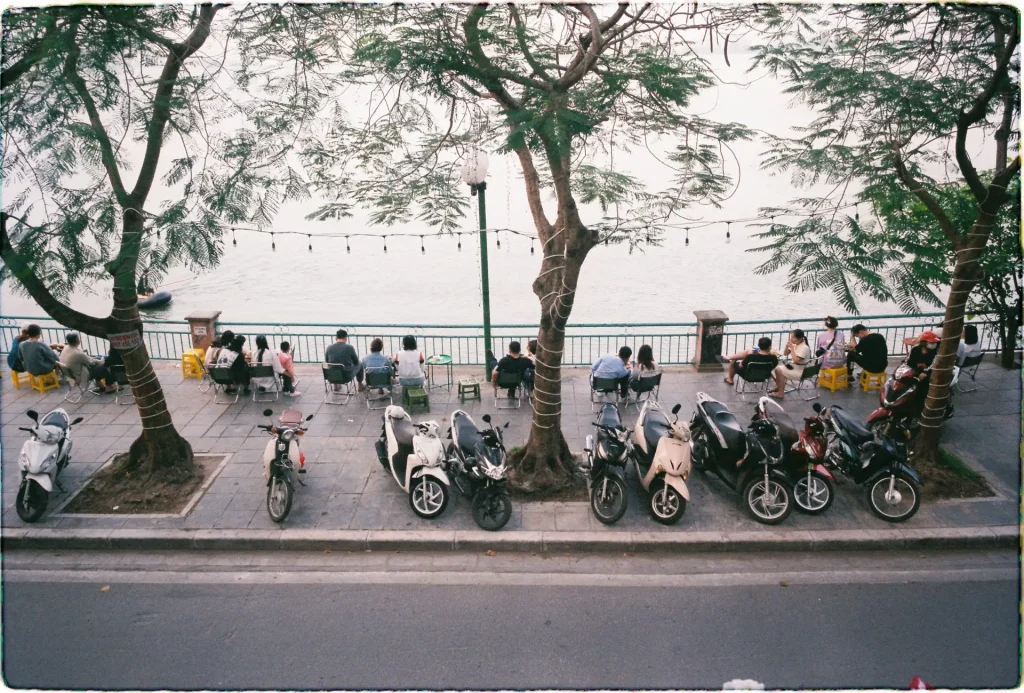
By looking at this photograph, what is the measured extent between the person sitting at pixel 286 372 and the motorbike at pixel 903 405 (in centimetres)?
926

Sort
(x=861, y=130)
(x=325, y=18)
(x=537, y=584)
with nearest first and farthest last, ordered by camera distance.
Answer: (x=537, y=584)
(x=325, y=18)
(x=861, y=130)

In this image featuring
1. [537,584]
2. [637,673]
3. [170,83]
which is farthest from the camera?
[170,83]

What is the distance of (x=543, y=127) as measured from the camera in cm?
700

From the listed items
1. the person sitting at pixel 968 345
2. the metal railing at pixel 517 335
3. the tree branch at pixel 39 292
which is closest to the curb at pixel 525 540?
the tree branch at pixel 39 292

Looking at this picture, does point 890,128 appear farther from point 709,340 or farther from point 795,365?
point 709,340

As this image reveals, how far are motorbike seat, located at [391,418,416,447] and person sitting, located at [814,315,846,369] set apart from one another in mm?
7252

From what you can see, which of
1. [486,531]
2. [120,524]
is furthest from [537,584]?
[120,524]

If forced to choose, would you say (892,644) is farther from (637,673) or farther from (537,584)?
(537,584)

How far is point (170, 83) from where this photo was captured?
7809 mm

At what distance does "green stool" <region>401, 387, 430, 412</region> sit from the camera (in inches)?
442

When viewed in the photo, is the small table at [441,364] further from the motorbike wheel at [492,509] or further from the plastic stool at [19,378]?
the plastic stool at [19,378]

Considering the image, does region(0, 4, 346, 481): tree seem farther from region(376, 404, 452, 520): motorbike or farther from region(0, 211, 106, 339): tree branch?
region(376, 404, 452, 520): motorbike

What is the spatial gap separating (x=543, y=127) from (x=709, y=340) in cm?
717

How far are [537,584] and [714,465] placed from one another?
296cm
